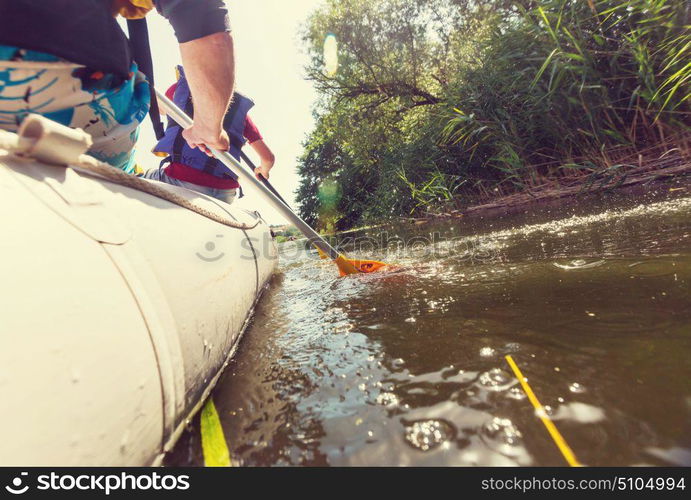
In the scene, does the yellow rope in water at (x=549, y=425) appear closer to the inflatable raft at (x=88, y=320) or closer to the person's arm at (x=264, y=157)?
the inflatable raft at (x=88, y=320)


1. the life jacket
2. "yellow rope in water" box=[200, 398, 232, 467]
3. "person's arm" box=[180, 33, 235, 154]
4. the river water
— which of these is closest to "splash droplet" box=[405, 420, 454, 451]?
the river water

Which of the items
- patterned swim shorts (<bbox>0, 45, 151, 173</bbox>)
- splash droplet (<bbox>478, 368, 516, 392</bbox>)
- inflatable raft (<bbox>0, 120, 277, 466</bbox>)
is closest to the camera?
inflatable raft (<bbox>0, 120, 277, 466</bbox>)

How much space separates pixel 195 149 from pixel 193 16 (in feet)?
4.53

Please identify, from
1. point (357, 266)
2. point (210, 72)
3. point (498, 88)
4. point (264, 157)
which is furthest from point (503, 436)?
point (498, 88)

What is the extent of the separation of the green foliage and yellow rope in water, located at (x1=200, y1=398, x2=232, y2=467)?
422 cm

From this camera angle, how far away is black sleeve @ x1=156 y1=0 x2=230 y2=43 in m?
1.05

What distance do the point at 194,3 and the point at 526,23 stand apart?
15.7ft

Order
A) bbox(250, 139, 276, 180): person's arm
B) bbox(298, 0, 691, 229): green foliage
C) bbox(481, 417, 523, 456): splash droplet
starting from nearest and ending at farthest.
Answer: bbox(481, 417, 523, 456): splash droplet, bbox(250, 139, 276, 180): person's arm, bbox(298, 0, 691, 229): green foliage

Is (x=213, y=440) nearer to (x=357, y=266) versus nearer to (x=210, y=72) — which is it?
(x=210, y=72)

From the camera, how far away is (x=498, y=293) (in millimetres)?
1312

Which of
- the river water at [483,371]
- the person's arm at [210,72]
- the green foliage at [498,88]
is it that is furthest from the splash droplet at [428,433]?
the green foliage at [498,88]

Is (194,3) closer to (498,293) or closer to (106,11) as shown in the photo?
(106,11)

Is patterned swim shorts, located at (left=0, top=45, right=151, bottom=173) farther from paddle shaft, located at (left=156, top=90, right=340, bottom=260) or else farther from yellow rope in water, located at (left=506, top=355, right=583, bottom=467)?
yellow rope in water, located at (left=506, top=355, right=583, bottom=467)
